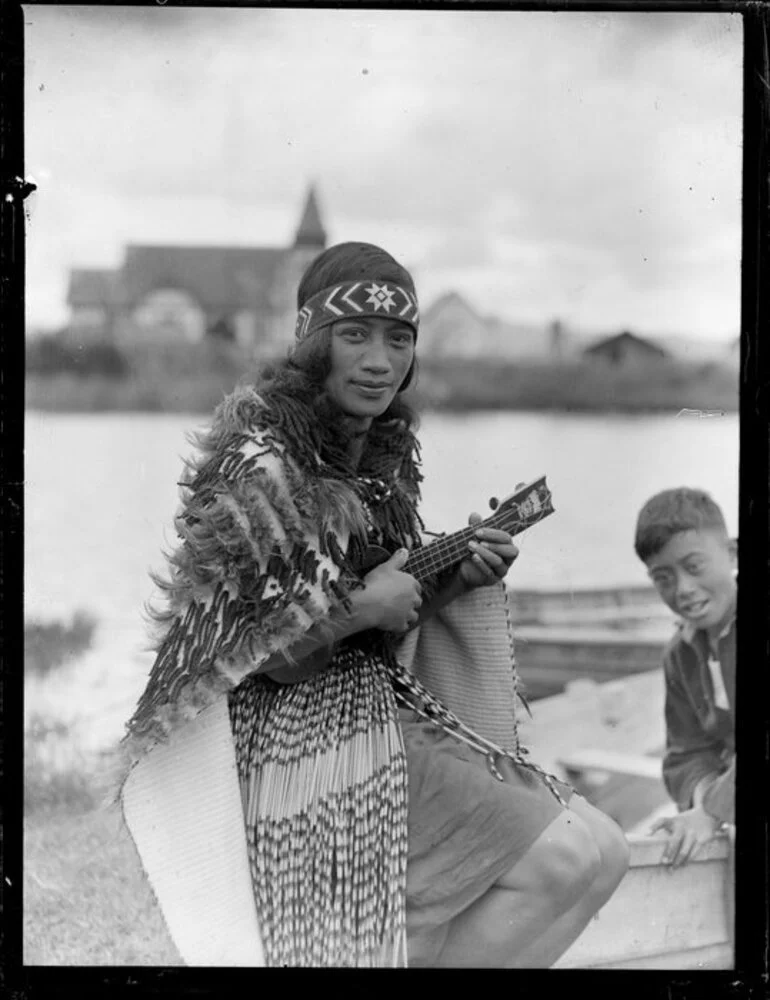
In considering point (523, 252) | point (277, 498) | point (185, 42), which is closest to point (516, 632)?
point (277, 498)

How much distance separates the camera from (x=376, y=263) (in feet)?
10.2

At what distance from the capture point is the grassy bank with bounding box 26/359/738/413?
3188mm

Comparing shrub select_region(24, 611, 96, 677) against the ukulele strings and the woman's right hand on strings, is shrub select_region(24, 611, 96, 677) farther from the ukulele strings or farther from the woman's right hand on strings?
the ukulele strings

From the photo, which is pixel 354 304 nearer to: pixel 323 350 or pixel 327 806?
pixel 323 350

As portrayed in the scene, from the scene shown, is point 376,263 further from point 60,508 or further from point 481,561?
point 60,508

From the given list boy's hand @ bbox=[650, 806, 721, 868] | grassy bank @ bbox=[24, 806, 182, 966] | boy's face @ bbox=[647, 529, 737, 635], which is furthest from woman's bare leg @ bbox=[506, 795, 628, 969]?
grassy bank @ bbox=[24, 806, 182, 966]

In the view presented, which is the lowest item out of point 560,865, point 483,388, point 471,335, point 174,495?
point 560,865

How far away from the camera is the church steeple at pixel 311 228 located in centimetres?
315

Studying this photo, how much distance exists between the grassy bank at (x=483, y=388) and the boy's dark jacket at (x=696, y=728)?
0.57 meters

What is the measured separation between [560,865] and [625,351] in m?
1.22

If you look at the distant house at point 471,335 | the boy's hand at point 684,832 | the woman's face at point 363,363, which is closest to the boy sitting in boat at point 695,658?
the boy's hand at point 684,832

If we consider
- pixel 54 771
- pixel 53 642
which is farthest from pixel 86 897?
pixel 53 642

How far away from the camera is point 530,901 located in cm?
310

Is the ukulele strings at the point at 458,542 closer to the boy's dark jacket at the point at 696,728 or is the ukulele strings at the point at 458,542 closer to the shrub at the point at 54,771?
the boy's dark jacket at the point at 696,728
